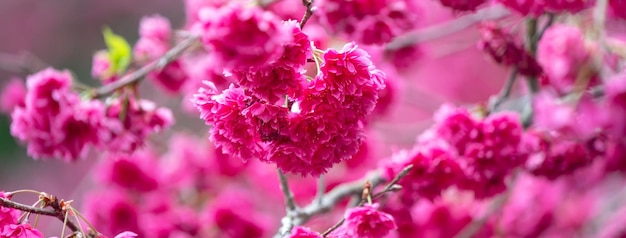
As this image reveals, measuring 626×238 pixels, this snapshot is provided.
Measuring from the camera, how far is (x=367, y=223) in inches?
32.2

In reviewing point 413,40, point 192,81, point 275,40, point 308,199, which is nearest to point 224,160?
point 308,199

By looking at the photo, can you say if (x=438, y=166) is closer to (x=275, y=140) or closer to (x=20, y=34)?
(x=275, y=140)

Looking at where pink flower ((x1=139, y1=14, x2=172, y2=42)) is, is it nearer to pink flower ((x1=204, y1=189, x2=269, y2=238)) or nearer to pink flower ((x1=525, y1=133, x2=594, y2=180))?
pink flower ((x1=204, y1=189, x2=269, y2=238))

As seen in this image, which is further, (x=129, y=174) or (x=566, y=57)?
(x=129, y=174)

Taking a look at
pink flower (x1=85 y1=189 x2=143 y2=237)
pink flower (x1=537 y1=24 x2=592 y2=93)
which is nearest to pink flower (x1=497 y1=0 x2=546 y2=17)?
pink flower (x1=537 y1=24 x2=592 y2=93)

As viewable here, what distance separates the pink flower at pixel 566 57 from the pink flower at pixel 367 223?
2.11 feet

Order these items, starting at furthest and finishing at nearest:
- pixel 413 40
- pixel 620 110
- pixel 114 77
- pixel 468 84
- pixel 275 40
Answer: pixel 468 84
pixel 413 40
pixel 114 77
pixel 620 110
pixel 275 40

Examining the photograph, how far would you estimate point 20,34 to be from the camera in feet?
10.8

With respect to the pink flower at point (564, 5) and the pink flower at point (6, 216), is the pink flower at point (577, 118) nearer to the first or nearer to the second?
the pink flower at point (564, 5)

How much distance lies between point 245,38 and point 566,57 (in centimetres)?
85

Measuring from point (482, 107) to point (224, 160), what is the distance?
740mm

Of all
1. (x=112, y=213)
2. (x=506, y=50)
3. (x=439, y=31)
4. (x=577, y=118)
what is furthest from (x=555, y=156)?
(x=112, y=213)

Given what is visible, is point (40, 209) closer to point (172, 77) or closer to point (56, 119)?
point (56, 119)

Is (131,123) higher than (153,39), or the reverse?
(153,39)
